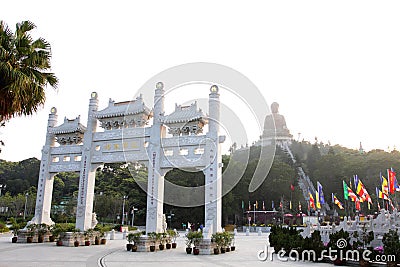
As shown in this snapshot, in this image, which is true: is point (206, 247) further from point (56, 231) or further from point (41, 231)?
point (41, 231)

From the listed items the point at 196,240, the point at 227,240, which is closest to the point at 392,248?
the point at 227,240

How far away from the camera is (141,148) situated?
15219 millimetres

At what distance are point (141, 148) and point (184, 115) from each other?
2441 mm

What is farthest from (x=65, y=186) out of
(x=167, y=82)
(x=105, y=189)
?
(x=167, y=82)

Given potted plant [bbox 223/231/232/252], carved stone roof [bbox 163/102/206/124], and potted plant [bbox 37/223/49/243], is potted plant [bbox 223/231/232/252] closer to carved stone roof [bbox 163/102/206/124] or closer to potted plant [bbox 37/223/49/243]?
carved stone roof [bbox 163/102/206/124]

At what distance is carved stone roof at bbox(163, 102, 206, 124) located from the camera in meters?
14.3

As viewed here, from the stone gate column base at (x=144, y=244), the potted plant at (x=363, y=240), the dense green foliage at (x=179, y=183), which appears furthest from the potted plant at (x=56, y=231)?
the dense green foliage at (x=179, y=183)

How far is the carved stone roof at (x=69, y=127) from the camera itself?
56.1ft

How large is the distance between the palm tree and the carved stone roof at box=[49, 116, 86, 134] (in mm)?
7545

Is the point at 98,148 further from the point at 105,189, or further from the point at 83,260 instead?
the point at 105,189

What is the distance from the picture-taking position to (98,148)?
16.4 meters

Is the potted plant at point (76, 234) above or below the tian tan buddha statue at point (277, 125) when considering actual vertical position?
below

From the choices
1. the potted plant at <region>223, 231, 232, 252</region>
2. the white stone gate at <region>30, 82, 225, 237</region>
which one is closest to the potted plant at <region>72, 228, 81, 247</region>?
the white stone gate at <region>30, 82, 225, 237</region>

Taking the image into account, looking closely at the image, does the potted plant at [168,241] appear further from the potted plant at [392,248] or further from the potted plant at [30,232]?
the potted plant at [392,248]
